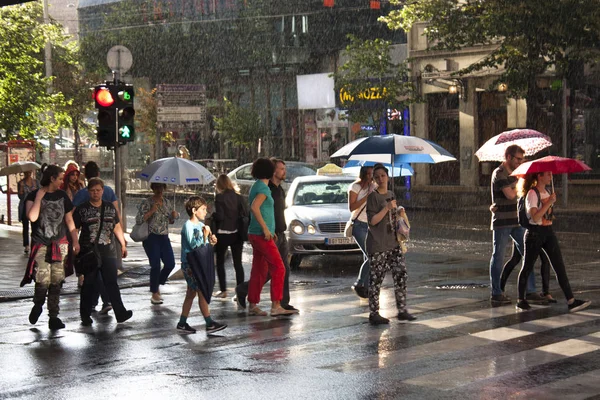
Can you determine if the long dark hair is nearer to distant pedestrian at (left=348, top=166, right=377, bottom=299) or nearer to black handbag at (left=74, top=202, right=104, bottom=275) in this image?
black handbag at (left=74, top=202, right=104, bottom=275)

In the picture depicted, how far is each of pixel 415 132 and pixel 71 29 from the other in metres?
39.8

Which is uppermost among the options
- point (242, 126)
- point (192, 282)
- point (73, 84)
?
point (73, 84)

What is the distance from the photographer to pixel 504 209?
12352 mm

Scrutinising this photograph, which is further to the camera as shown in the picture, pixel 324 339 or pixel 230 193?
pixel 230 193

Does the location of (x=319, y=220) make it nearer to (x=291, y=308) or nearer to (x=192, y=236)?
(x=291, y=308)

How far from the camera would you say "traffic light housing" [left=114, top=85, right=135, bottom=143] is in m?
17.4

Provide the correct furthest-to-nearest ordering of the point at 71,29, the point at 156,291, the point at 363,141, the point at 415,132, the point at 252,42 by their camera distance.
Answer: the point at 71,29, the point at 252,42, the point at 415,132, the point at 363,141, the point at 156,291

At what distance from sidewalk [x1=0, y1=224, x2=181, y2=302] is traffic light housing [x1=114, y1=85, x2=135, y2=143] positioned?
7.11 ft

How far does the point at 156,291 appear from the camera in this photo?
1364cm

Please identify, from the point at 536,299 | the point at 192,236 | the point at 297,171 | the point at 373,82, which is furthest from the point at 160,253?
the point at 373,82

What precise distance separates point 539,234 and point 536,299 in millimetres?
875

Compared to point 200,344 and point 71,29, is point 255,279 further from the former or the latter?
point 71,29

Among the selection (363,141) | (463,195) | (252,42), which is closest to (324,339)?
(363,141)

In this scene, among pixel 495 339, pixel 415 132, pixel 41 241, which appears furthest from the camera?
pixel 415 132
